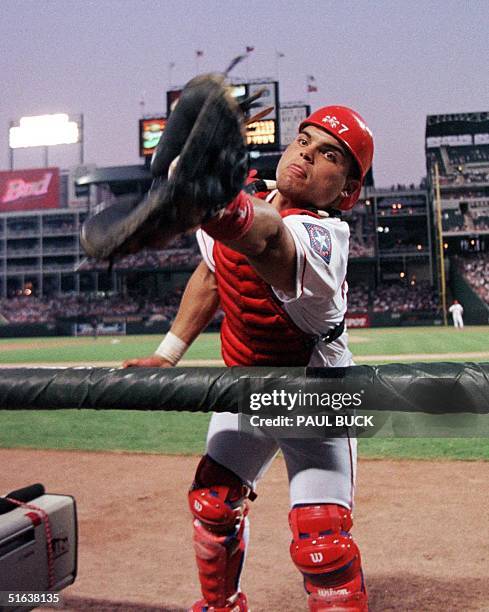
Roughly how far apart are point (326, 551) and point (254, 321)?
0.70m

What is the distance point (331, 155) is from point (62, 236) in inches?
2144

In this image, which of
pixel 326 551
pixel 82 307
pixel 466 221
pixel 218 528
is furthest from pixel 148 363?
pixel 82 307

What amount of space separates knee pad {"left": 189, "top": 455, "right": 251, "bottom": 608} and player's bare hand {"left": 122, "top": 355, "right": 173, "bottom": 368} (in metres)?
0.40

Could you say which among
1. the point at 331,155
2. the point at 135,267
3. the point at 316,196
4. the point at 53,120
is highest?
the point at 53,120

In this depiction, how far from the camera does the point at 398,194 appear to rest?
42906 mm

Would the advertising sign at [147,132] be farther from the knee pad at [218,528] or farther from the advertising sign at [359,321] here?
the knee pad at [218,528]

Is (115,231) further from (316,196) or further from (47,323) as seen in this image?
(47,323)

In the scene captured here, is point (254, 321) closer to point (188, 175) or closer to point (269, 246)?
point (269, 246)

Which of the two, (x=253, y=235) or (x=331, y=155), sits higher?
(x=331, y=155)

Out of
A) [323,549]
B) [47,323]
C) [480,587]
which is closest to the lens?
[323,549]

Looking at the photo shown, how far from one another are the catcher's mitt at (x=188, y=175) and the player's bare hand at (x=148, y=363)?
3.06ft

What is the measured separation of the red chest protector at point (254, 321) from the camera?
5.41ft

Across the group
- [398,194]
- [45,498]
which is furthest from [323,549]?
[398,194]

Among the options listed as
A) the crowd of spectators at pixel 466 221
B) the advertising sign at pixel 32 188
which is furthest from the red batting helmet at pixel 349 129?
the advertising sign at pixel 32 188
